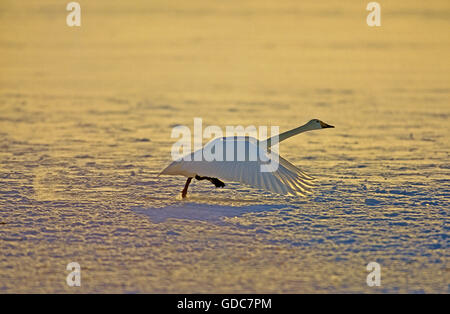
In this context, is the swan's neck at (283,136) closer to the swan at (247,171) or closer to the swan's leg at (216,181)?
the swan at (247,171)

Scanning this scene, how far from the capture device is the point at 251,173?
766cm

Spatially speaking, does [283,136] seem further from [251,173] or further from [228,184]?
[251,173]

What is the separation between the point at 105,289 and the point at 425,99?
10.5 metres

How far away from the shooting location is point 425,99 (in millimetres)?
15031

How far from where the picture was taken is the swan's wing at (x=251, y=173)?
762 cm

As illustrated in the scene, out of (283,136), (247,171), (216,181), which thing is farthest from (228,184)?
(247,171)

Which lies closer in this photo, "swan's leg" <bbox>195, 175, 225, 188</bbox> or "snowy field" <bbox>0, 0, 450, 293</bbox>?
"snowy field" <bbox>0, 0, 450, 293</bbox>

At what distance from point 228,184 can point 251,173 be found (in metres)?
1.58

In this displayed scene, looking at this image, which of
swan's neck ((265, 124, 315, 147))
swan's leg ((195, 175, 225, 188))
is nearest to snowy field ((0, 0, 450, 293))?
swan's leg ((195, 175, 225, 188))

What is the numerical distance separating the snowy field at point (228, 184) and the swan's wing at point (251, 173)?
251 mm

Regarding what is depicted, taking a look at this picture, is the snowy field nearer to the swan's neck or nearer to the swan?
the swan

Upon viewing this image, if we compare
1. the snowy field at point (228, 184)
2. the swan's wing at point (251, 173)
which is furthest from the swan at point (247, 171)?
the snowy field at point (228, 184)

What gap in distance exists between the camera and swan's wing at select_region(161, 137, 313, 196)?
762 cm

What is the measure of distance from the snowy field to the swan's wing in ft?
0.82
